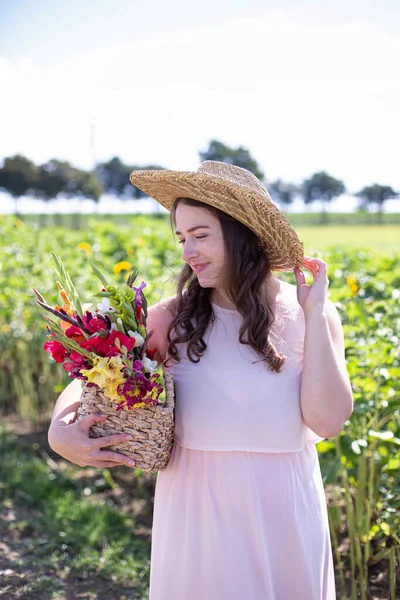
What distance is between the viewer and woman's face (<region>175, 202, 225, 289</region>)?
70.5 inches

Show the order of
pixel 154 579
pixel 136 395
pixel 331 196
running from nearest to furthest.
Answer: pixel 136 395 < pixel 154 579 < pixel 331 196

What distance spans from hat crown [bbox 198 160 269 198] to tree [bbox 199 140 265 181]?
Result: 4177 cm

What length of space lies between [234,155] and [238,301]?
51.9 meters

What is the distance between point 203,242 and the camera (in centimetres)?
180

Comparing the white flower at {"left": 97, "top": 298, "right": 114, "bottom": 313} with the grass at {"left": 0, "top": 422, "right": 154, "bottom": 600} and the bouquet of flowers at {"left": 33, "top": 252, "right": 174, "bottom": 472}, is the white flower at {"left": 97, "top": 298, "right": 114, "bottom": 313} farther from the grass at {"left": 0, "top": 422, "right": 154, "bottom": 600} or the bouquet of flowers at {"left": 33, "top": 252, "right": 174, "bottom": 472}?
the grass at {"left": 0, "top": 422, "right": 154, "bottom": 600}

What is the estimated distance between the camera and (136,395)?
159 cm

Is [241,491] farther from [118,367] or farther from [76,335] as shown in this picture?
[76,335]

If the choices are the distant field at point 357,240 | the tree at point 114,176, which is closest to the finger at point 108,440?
the distant field at point 357,240

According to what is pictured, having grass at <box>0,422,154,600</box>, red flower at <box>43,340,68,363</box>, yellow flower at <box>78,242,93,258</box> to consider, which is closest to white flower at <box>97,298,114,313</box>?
red flower at <box>43,340,68,363</box>

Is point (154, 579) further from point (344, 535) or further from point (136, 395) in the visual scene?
point (344, 535)

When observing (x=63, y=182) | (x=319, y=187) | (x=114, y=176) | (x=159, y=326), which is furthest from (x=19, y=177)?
(x=159, y=326)

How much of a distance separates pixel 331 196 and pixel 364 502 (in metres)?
48.2

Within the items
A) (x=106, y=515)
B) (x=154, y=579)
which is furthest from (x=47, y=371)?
(x=154, y=579)

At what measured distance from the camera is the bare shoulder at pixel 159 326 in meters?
1.88
